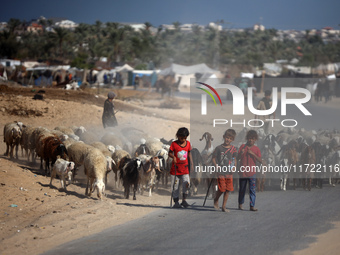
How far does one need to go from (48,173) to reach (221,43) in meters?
88.1

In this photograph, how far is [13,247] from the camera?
7.70 metres

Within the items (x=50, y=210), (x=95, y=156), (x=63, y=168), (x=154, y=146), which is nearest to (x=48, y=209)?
(x=50, y=210)

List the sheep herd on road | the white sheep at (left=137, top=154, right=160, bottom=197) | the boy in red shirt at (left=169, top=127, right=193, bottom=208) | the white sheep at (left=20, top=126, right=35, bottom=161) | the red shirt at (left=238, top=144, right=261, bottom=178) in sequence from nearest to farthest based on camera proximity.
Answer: the red shirt at (left=238, top=144, right=261, bottom=178) < the boy in red shirt at (left=169, top=127, right=193, bottom=208) < the sheep herd on road < the white sheep at (left=137, top=154, right=160, bottom=197) < the white sheep at (left=20, top=126, right=35, bottom=161)

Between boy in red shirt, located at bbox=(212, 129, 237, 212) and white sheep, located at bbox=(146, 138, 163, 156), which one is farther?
white sheep, located at bbox=(146, 138, 163, 156)

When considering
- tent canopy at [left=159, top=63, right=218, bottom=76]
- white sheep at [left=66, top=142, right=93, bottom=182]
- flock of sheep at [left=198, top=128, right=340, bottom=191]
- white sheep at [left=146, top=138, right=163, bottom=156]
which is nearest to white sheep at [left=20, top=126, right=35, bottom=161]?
white sheep at [left=66, top=142, right=93, bottom=182]

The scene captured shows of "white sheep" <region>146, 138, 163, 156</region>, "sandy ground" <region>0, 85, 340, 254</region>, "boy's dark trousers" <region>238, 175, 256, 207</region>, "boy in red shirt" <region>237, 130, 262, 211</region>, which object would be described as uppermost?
"white sheep" <region>146, 138, 163, 156</region>

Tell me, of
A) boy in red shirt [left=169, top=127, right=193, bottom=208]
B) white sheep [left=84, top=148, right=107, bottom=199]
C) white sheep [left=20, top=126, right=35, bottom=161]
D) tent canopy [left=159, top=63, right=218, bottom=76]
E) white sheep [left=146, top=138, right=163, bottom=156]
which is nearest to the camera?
boy in red shirt [left=169, top=127, right=193, bottom=208]

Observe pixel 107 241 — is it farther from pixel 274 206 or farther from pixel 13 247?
pixel 274 206

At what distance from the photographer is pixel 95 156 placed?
38.9 ft

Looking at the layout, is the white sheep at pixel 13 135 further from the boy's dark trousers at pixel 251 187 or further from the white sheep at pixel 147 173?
the boy's dark trousers at pixel 251 187

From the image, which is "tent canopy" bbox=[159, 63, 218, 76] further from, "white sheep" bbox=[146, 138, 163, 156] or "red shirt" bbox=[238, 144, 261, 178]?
"red shirt" bbox=[238, 144, 261, 178]

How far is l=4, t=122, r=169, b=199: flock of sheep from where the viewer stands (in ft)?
38.5

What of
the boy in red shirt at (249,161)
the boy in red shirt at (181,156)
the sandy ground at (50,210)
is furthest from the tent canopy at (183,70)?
the boy in red shirt at (249,161)

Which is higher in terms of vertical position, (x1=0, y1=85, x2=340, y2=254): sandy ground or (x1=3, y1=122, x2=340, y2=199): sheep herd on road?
(x1=3, y1=122, x2=340, y2=199): sheep herd on road
